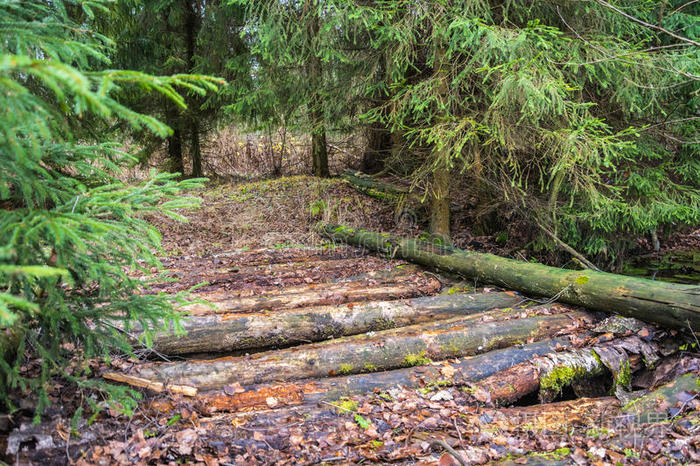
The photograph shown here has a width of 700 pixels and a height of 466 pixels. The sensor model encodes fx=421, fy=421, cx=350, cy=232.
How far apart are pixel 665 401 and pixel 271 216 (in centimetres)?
822

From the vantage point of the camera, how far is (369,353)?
4.15 metres

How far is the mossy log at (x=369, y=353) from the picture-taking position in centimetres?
370

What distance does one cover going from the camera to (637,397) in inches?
149

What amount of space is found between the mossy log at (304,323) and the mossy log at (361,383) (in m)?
0.80

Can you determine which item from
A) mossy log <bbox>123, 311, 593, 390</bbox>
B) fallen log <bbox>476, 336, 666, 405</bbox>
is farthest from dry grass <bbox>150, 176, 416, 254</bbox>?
fallen log <bbox>476, 336, 666, 405</bbox>

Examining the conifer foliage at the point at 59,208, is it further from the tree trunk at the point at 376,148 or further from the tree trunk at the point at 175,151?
the tree trunk at the point at 175,151

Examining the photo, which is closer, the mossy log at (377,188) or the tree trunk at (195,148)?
the mossy log at (377,188)

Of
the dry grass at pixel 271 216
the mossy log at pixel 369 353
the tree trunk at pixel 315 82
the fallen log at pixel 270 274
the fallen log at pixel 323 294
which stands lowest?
the mossy log at pixel 369 353

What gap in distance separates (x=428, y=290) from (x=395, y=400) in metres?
2.67

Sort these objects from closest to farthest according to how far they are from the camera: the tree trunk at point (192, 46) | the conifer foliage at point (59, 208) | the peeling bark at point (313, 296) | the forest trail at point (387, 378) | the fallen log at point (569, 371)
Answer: the conifer foliage at point (59, 208)
the forest trail at point (387, 378)
the fallen log at point (569, 371)
the peeling bark at point (313, 296)
the tree trunk at point (192, 46)

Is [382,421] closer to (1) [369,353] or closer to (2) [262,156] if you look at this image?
(1) [369,353]

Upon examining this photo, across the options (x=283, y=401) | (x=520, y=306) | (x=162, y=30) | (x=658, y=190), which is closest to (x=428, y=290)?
(x=520, y=306)

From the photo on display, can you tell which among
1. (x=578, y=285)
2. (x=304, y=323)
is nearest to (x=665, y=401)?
(x=578, y=285)

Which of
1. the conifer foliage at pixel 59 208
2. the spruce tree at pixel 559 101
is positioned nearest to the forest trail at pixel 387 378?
the conifer foliage at pixel 59 208
